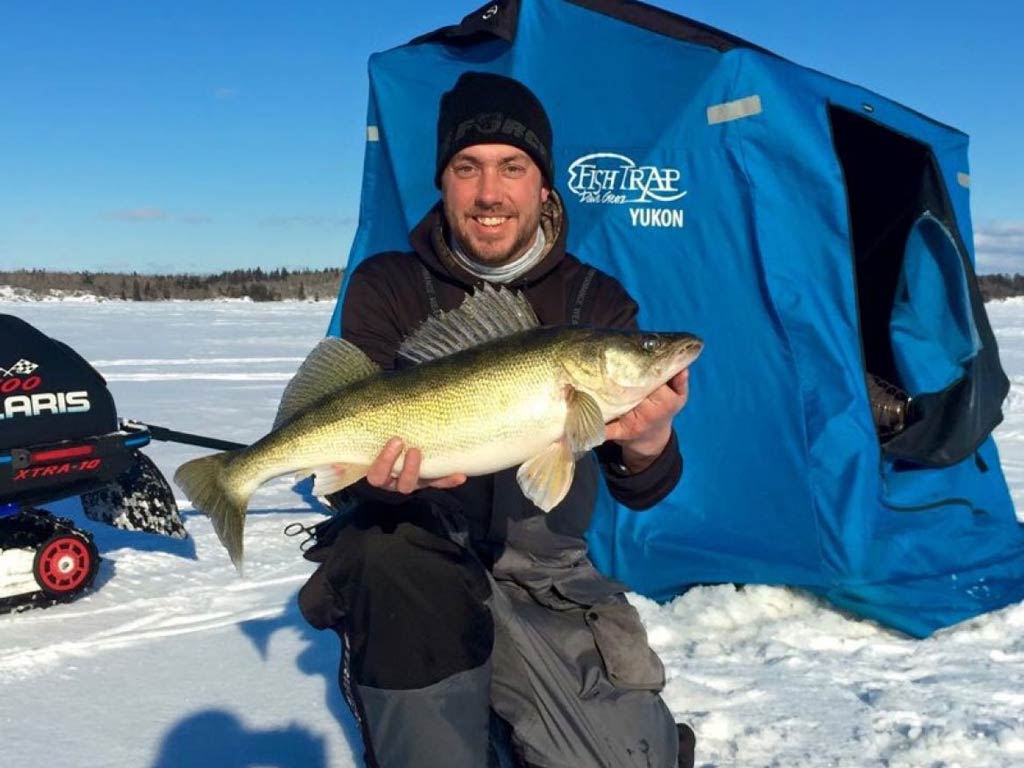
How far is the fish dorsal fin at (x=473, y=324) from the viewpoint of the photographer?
2.34 m

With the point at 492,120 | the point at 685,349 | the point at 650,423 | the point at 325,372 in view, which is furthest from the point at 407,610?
the point at 492,120

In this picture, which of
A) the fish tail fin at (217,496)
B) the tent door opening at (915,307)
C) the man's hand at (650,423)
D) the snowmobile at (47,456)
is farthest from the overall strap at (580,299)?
the snowmobile at (47,456)

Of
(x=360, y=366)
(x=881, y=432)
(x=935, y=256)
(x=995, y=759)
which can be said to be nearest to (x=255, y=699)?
(x=360, y=366)

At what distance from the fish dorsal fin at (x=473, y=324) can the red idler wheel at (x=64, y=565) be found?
2.12 m

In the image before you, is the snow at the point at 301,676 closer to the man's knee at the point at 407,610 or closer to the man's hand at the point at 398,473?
the man's knee at the point at 407,610

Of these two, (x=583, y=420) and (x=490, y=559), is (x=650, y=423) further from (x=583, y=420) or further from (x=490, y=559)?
(x=490, y=559)

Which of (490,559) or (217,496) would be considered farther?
(490,559)

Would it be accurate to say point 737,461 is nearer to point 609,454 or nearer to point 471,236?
point 609,454

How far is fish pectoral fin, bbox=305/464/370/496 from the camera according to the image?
7.56ft

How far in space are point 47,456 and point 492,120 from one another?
7.11 feet

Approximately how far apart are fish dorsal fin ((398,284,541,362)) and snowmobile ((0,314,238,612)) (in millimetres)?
2016

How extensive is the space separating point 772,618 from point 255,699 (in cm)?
200

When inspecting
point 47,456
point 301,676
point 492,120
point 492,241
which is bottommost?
point 301,676

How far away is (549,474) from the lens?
2.28 m
